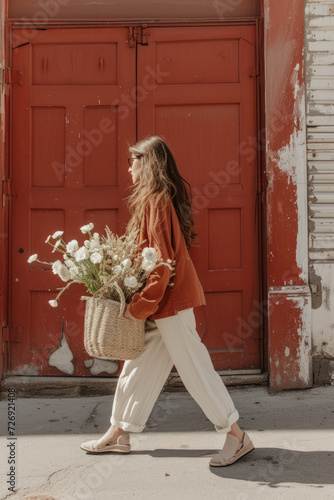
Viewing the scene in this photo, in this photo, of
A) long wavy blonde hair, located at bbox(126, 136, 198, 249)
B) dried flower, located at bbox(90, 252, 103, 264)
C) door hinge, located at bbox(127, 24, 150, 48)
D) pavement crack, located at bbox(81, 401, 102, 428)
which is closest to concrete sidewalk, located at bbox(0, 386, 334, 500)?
pavement crack, located at bbox(81, 401, 102, 428)

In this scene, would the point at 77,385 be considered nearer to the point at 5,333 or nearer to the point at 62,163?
the point at 5,333

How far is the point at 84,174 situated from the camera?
4992 mm

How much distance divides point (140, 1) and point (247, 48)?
96 centimetres

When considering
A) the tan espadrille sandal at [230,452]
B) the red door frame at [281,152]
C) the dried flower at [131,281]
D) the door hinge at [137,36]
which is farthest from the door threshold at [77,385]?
the door hinge at [137,36]

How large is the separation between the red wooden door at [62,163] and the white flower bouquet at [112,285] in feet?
5.39

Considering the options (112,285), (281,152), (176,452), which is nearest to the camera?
(112,285)

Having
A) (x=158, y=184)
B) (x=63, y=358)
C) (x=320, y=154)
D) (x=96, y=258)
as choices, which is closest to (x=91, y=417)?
(x=63, y=358)

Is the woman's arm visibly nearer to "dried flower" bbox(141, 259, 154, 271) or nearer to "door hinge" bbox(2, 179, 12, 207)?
"dried flower" bbox(141, 259, 154, 271)

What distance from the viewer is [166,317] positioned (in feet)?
11.0

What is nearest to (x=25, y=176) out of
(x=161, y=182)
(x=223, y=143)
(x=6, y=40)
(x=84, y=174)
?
(x=84, y=174)

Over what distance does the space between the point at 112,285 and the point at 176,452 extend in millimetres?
1166

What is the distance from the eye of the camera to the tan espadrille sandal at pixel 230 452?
3406mm

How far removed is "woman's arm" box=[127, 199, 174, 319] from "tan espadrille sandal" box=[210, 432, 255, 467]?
882mm

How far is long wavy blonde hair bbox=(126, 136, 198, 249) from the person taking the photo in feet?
11.1
